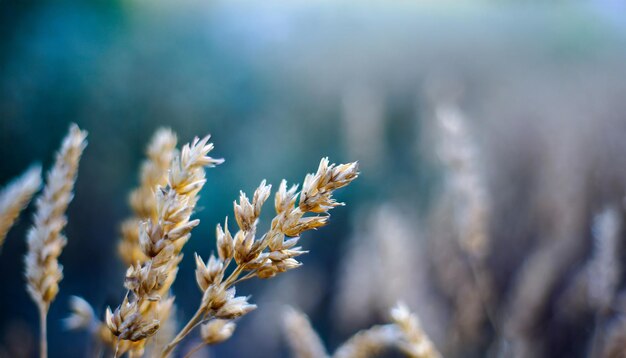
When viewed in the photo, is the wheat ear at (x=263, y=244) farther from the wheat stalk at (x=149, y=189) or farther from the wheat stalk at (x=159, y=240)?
the wheat stalk at (x=149, y=189)

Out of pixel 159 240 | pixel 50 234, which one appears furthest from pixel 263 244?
pixel 50 234

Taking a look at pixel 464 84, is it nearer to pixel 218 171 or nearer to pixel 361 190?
pixel 361 190

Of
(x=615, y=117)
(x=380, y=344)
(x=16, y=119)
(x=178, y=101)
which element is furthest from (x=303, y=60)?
(x=380, y=344)

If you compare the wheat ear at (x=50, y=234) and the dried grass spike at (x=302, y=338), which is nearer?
the wheat ear at (x=50, y=234)

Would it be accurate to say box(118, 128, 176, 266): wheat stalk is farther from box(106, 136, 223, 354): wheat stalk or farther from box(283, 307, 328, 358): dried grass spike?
box(283, 307, 328, 358): dried grass spike

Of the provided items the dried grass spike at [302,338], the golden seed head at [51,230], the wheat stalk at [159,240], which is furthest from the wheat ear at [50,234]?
the dried grass spike at [302,338]

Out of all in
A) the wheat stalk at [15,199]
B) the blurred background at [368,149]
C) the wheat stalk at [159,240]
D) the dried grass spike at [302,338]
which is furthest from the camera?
the blurred background at [368,149]

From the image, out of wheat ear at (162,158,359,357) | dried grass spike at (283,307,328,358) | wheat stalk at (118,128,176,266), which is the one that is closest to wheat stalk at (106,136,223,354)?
wheat ear at (162,158,359,357)
